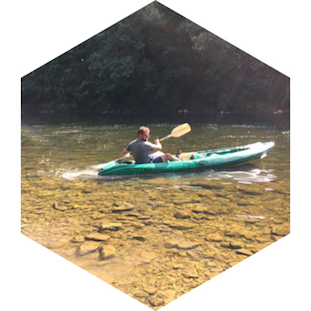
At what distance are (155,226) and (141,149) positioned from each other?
160cm

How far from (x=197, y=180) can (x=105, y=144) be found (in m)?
3.15

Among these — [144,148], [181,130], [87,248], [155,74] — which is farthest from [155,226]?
[155,74]

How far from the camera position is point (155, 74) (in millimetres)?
10172

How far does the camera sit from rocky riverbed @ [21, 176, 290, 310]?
222 centimetres

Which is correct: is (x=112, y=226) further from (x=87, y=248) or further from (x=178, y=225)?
(x=178, y=225)

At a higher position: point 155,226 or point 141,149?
point 141,149

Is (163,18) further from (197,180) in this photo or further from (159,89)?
(159,89)

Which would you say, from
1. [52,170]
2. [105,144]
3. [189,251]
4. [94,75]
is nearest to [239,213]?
[189,251]

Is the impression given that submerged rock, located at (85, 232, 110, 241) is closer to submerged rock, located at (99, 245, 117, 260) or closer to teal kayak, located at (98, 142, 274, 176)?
submerged rock, located at (99, 245, 117, 260)

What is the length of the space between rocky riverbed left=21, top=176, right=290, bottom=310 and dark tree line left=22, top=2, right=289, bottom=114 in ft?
8.26

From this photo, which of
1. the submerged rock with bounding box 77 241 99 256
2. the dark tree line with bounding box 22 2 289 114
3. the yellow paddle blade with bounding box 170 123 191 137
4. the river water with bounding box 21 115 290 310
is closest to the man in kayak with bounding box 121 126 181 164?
the river water with bounding box 21 115 290 310

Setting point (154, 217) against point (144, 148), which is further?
point (144, 148)

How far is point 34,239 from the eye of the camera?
9.35 feet

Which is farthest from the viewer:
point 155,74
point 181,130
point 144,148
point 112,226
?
point 155,74
